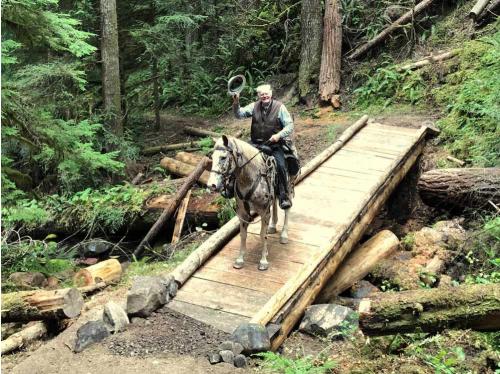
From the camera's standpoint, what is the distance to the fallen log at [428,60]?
15.9 metres

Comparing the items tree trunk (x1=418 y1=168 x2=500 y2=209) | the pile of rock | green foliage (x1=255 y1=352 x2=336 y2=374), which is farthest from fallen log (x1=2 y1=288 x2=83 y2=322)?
tree trunk (x1=418 y1=168 x2=500 y2=209)

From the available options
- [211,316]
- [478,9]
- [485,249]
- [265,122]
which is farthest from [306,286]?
[478,9]

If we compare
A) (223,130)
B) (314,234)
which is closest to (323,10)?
(223,130)

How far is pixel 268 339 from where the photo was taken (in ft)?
21.3

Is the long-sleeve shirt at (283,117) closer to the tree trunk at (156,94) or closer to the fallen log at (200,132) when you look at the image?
the fallen log at (200,132)

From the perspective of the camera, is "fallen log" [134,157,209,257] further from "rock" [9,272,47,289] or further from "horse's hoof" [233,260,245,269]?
"horse's hoof" [233,260,245,269]

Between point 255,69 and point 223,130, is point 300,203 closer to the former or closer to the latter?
point 223,130

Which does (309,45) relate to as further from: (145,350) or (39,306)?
(145,350)

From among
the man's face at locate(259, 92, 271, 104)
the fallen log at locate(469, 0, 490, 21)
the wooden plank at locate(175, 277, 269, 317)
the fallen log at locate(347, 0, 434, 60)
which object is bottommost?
the wooden plank at locate(175, 277, 269, 317)

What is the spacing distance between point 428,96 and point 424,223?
5.20 metres

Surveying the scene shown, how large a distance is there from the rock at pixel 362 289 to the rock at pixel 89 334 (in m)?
4.52

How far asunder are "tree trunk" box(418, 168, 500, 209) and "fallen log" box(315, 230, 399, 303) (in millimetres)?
1212

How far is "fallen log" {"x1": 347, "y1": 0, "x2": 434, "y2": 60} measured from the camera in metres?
17.8

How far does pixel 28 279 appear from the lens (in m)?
9.39
